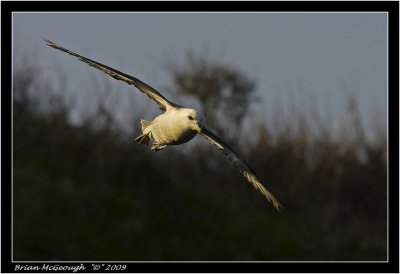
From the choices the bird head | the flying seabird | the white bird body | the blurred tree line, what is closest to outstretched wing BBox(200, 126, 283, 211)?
the flying seabird

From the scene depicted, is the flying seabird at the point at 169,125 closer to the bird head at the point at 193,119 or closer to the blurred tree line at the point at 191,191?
the bird head at the point at 193,119

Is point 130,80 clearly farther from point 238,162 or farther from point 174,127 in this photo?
point 238,162

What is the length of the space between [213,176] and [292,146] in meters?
2.15

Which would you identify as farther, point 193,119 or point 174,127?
point 174,127

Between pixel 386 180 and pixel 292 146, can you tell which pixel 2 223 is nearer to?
pixel 292 146

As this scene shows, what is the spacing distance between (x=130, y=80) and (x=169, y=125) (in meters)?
0.48

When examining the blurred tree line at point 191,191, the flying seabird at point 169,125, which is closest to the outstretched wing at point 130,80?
the flying seabird at point 169,125

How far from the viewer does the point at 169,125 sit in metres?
7.11

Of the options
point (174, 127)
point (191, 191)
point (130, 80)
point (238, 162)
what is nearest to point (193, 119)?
point (174, 127)

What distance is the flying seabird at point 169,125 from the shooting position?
6898mm

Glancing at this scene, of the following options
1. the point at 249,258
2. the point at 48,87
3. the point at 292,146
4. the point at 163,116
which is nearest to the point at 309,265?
the point at 249,258

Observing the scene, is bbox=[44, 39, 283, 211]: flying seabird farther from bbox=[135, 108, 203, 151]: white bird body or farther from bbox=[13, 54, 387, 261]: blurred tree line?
bbox=[13, 54, 387, 261]: blurred tree line

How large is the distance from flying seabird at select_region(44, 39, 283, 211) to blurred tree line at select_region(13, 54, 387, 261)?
33.5 ft

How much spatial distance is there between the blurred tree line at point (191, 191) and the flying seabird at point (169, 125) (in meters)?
10.2
